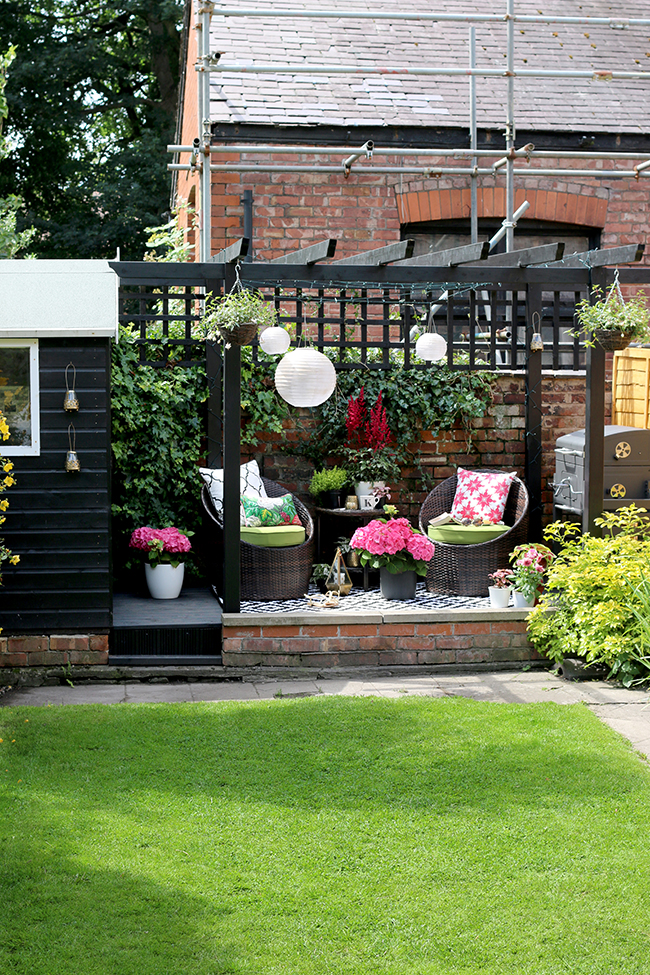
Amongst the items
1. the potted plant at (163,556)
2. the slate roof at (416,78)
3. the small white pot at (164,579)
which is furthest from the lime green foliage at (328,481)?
the slate roof at (416,78)

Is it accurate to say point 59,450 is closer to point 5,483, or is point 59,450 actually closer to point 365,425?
point 5,483

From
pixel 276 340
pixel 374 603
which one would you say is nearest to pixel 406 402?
pixel 276 340

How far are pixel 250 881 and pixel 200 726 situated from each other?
5.64 feet

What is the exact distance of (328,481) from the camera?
7582 mm

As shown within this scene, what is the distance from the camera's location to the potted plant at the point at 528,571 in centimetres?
661

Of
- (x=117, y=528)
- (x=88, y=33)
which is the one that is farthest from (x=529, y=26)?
(x=88, y=33)

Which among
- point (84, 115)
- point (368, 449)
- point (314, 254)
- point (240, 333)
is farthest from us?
point (84, 115)

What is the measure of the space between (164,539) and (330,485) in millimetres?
1366

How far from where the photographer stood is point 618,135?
9.24 meters

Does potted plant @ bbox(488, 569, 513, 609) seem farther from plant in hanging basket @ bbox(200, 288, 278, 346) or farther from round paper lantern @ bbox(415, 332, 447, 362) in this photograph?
plant in hanging basket @ bbox(200, 288, 278, 346)

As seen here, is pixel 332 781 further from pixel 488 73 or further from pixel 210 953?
pixel 488 73

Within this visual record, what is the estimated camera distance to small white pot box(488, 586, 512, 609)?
663 centimetres

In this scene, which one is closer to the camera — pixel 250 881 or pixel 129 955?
pixel 129 955

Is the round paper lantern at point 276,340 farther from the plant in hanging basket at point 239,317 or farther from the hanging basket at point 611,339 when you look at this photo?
the hanging basket at point 611,339
